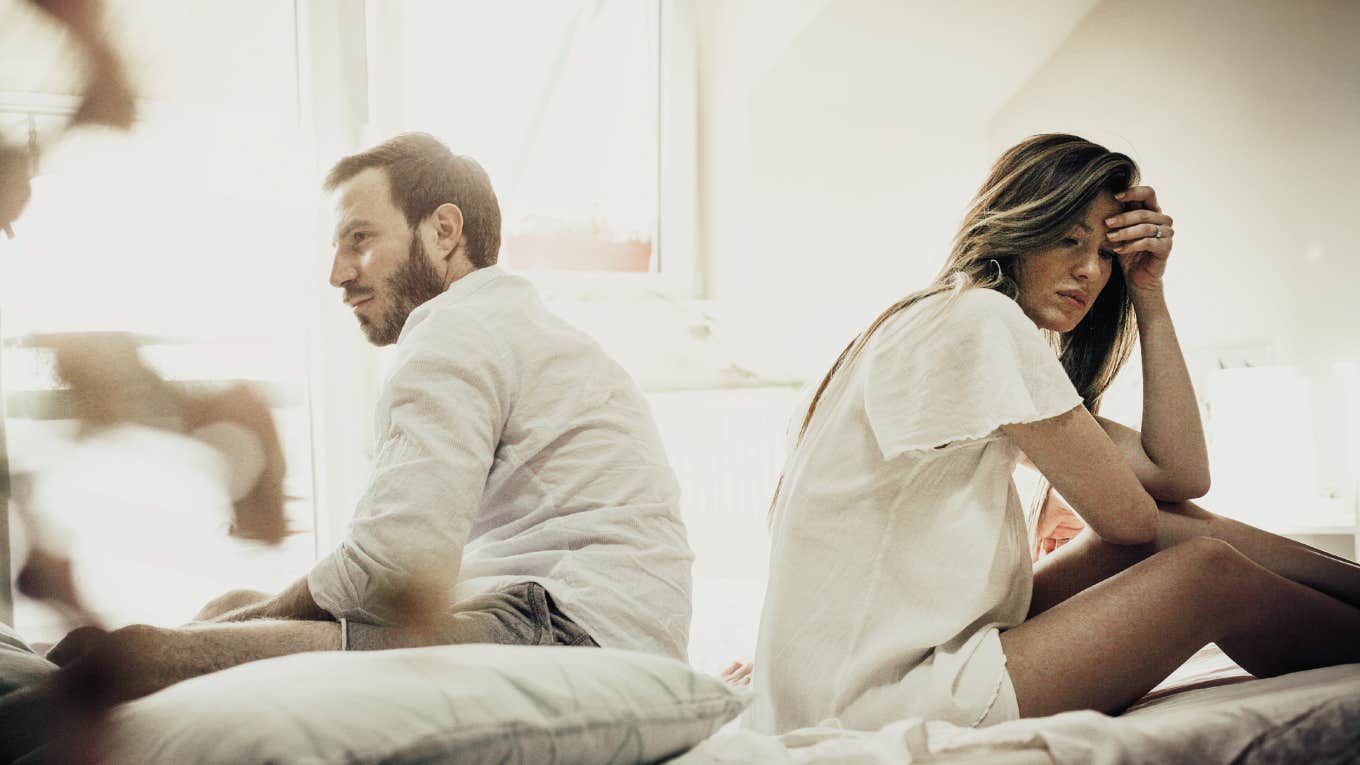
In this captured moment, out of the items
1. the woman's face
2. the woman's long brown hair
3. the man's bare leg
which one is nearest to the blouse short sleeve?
the woman's long brown hair

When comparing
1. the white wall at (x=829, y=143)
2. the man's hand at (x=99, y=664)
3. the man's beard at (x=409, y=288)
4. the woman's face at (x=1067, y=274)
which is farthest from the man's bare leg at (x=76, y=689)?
the white wall at (x=829, y=143)

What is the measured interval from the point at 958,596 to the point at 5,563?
3.33ft

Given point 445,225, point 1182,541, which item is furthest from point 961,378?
point 445,225

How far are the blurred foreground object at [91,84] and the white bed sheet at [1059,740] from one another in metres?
0.70

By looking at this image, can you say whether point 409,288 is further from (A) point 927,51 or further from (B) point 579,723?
(A) point 927,51

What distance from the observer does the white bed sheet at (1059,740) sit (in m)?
0.87

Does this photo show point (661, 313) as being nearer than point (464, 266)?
No

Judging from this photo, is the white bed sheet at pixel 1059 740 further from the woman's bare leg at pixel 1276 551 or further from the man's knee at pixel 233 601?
the man's knee at pixel 233 601

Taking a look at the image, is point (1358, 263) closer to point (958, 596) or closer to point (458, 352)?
point (958, 596)

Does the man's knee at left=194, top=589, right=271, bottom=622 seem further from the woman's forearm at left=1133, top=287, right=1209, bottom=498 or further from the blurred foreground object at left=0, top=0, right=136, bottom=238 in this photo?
the woman's forearm at left=1133, top=287, right=1209, bottom=498

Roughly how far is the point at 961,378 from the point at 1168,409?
531mm

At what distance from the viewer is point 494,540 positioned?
1249mm

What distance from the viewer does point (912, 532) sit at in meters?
1.14

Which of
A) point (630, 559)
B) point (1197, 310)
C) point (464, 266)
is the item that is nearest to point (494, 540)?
point (630, 559)
